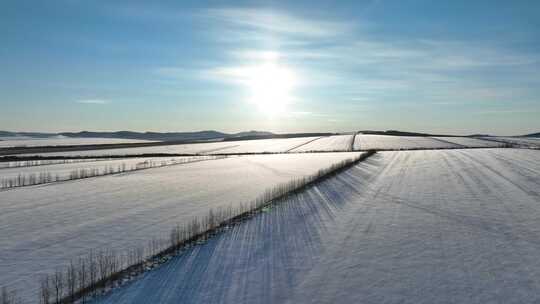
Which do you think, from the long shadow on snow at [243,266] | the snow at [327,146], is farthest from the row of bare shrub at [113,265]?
the snow at [327,146]

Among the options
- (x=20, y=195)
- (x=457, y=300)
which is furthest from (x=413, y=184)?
(x=20, y=195)

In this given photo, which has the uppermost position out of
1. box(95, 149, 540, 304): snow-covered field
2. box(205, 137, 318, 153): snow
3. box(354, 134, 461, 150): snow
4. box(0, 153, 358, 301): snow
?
box(354, 134, 461, 150): snow

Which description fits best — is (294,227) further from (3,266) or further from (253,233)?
(3,266)

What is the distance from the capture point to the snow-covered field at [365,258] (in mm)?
9602

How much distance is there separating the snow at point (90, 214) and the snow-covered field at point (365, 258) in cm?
348

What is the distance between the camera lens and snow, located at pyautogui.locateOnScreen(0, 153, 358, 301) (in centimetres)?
1243

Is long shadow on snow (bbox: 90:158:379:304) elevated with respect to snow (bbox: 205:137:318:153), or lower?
lower

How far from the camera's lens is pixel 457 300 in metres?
9.29

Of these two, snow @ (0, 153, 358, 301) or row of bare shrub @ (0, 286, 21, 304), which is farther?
snow @ (0, 153, 358, 301)

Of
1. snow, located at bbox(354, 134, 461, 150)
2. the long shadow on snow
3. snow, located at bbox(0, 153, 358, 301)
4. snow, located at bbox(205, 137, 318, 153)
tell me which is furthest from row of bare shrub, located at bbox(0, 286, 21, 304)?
snow, located at bbox(205, 137, 318, 153)

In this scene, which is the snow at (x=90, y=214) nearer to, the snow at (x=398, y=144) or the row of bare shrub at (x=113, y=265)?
the row of bare shrub at (x=113, y=265)

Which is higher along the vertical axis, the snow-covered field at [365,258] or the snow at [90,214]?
the snow-covered field at [365,258]

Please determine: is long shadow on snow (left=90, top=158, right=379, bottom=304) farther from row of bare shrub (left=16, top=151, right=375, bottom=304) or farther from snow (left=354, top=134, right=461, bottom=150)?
snow (left=354, top=134, right=461, bottom=150)

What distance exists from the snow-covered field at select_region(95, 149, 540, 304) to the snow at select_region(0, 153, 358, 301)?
3.48 meters
